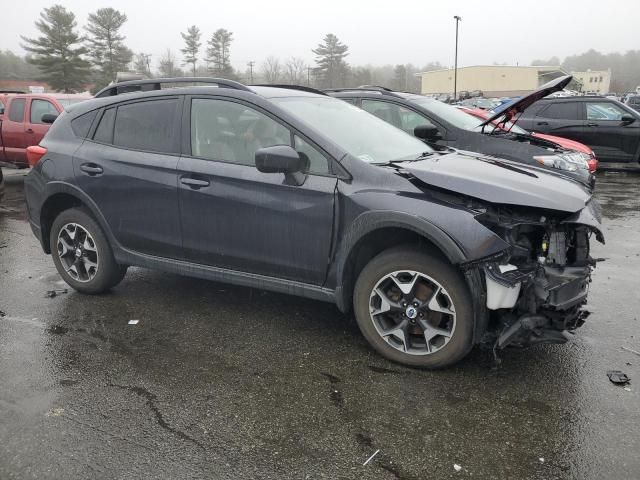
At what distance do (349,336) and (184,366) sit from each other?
1182mm

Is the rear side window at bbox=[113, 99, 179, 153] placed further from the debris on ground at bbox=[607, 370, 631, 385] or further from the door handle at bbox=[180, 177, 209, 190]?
the debris on ground at bbox=[607, 370, 631, 385]

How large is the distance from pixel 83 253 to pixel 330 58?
3585 inches

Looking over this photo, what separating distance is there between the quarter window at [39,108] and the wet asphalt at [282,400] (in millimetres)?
7985

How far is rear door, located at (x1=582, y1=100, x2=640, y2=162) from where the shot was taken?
37.6ft

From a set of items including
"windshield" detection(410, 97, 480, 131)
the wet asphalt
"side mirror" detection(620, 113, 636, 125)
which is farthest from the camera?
"side mirror" detection(620, 113, 636, 125)

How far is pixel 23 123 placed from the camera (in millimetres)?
11211

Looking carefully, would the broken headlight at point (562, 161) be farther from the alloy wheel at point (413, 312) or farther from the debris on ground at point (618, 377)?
the alloy wheel at point (413, 312)

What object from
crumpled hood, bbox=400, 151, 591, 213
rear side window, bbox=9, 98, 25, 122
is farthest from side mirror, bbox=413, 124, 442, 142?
rear side window, bbox=9, 98, 25, 122

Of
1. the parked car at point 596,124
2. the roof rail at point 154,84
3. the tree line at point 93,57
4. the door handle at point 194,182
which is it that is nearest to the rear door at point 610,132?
the parked car at point 596,124

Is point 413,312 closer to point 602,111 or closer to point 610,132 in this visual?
point 610,132

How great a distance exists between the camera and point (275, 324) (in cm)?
413

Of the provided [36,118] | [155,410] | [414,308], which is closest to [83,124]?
[155,410]

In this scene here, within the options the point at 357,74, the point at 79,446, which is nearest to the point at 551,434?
the point at 79,446

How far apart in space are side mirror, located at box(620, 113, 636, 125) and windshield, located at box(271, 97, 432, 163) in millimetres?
8984
